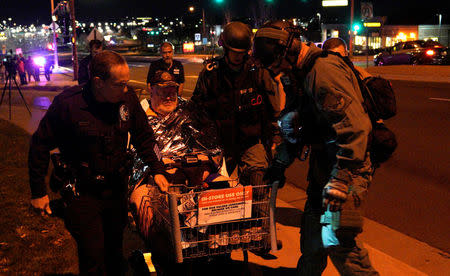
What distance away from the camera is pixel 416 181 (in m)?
6.96

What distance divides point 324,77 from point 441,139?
762 cm

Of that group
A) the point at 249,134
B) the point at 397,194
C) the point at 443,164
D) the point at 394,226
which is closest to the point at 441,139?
the point at 443,164

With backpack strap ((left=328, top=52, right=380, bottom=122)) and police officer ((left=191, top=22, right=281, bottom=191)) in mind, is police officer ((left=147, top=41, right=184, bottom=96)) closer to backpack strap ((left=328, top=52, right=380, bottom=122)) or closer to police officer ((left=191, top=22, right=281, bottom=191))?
police officer ((left=191, top=22, right=281, bottom=191))

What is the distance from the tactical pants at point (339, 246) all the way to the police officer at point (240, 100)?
1.13 meters

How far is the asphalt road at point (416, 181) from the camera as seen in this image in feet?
17.9

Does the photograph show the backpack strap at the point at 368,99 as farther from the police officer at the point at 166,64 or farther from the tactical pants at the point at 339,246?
the police officer at the point at 166,64

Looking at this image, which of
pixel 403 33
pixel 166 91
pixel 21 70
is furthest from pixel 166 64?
pixel 403 33

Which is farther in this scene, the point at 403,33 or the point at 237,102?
the point at 403,33

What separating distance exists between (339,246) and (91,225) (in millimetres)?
1657

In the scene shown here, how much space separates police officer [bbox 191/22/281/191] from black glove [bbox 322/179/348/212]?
1.68 meters

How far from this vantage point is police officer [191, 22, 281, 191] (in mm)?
4367

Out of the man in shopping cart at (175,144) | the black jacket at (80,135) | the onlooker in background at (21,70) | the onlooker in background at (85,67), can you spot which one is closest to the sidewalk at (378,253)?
the man in shopping cart at (175,144)

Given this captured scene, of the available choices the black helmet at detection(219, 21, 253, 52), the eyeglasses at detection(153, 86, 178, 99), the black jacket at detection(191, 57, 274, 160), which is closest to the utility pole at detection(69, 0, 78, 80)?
the eyeglasses at detection(153, 86, 178, 99)

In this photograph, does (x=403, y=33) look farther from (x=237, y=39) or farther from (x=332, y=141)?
(x=332, y=141)
